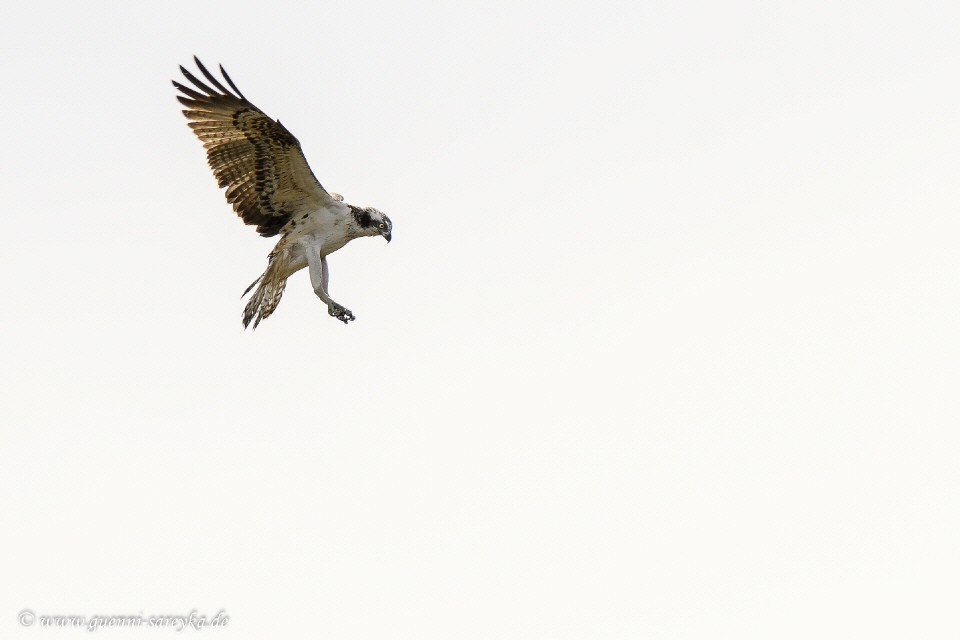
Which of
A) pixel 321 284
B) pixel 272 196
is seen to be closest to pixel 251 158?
pixel 272 196

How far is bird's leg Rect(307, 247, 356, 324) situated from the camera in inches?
821

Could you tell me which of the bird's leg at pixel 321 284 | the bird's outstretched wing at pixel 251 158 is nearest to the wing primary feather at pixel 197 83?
the bird's outstretched wing at pixel 251 158

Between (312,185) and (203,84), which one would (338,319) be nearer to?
(312,185)

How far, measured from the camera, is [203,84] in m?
20.8

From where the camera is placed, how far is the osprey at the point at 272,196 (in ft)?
68.2

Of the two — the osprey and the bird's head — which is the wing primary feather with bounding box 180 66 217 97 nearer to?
the osprey

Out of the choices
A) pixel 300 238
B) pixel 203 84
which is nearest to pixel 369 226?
pixel 300 238

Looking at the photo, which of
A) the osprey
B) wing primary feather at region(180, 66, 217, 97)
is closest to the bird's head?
the osprey

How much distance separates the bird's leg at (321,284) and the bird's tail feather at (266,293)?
34 centimetres

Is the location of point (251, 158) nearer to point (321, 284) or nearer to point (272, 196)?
point (272, 196)

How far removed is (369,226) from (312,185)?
75 centimetres

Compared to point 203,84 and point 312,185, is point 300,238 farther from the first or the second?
point 203,84

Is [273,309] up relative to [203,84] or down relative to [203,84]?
down

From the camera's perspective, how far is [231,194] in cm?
2130
